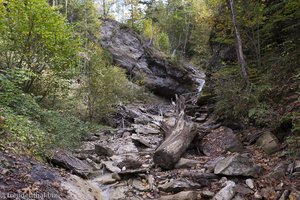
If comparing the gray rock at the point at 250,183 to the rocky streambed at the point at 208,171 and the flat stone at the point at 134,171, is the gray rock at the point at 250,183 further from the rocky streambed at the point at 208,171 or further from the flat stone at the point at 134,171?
the flat stone at the point at 134,171

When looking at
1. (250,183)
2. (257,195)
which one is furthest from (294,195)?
(250,183)

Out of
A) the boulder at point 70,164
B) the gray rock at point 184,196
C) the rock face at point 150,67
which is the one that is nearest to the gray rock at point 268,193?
the gray rock at point 184,196

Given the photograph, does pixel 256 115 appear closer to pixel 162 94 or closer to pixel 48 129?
pixel 48 129

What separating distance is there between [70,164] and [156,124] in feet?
13.8

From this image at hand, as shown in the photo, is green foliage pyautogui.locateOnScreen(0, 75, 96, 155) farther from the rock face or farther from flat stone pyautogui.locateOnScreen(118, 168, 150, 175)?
the rock face

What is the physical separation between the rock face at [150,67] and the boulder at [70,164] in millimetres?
19340

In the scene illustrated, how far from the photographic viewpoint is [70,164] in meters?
5.93

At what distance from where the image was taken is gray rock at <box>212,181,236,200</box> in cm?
413

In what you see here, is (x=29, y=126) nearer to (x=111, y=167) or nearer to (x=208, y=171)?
(x=111, y=167)

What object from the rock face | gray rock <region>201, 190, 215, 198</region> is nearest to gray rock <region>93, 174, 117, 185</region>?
gray rock <region>201, 190, 215, 198</region>

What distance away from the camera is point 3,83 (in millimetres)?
5930

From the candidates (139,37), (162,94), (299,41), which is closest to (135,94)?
(162,94)

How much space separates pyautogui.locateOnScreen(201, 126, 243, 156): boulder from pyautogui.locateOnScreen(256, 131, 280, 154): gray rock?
54 cm

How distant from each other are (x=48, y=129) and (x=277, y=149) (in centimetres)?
621
